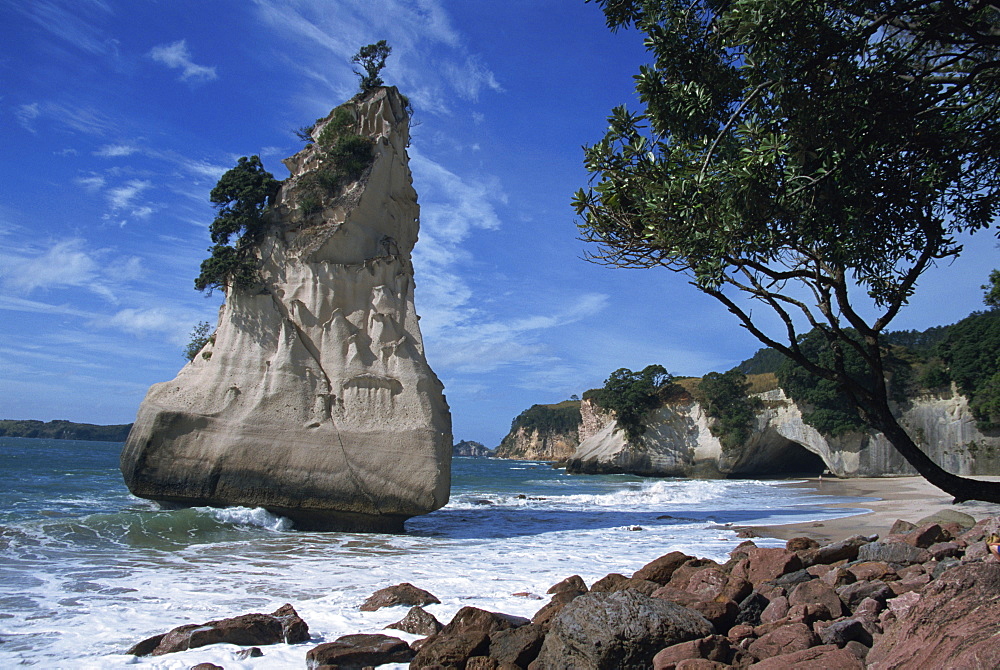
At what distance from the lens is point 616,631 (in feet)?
16.6

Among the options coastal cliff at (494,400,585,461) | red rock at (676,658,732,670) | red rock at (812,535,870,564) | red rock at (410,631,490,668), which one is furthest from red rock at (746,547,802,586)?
coastal cliff at (494,400,585,461)

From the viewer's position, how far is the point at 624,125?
17.3 ft

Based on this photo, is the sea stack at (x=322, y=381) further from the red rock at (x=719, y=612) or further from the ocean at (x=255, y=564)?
the red rock at (x=719, y=612)

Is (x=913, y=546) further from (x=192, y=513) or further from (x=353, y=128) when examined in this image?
(x=353, y=128)

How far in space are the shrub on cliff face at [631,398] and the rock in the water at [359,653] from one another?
47723mm

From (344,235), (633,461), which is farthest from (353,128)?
(633,461)

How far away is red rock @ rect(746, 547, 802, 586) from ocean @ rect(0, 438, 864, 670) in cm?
250

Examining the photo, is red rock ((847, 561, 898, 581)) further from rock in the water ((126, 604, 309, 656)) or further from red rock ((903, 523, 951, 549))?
rock in the water ((126, 604, 309, 656))

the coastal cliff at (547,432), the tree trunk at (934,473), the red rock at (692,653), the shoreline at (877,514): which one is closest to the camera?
the tree trunk at (934,473)

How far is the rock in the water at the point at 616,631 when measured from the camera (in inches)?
197

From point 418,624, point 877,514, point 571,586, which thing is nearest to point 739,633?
point 571,586

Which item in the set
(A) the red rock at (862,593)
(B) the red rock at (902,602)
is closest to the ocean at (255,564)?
(A) the red rock at (862,593)

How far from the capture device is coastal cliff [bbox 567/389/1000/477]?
37.0 meters

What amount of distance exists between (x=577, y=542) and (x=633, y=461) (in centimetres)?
4066
